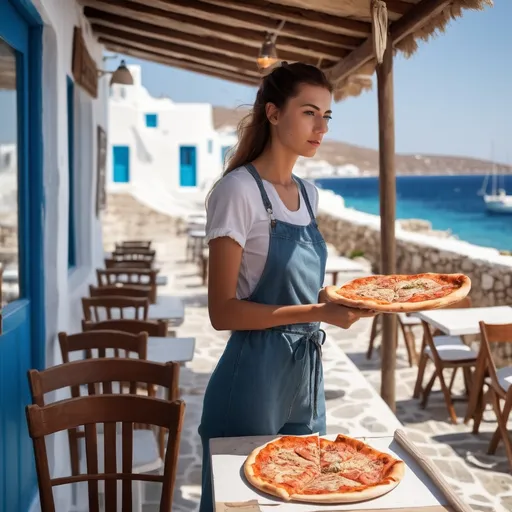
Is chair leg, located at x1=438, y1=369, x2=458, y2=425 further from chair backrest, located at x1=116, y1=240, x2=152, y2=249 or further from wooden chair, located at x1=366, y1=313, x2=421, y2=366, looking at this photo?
chair backrest, located at x1=116, y1=240, x2=152, y2=249

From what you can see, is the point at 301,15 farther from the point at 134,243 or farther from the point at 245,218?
the point at 134,243

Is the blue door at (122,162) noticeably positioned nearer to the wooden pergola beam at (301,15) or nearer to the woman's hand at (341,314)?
the wooden pergola beam at (301,15)

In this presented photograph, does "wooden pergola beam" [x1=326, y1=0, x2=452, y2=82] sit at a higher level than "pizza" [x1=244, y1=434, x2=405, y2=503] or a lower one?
higher

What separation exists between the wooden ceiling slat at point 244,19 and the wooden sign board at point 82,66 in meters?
0.48

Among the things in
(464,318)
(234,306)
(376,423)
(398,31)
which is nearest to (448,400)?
(464,318)

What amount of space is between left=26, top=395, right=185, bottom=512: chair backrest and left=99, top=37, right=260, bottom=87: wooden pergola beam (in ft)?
18.2

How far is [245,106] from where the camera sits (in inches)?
90.0

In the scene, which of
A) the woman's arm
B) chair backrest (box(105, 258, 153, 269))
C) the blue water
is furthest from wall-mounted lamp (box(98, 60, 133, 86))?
the blue water

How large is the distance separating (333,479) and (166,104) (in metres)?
30.3

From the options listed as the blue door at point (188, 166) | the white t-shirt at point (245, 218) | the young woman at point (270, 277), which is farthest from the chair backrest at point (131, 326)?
the blue door at point (188, 166)

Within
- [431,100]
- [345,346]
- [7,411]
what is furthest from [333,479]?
[431,100]

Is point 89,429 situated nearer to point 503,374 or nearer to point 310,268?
point 310,268

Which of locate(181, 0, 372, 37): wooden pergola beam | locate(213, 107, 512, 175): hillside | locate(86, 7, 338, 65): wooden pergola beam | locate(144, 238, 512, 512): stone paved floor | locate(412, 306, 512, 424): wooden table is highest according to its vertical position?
locate(213, 107, 512, 175): hillside

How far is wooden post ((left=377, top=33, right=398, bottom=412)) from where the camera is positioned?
15.2 ft
